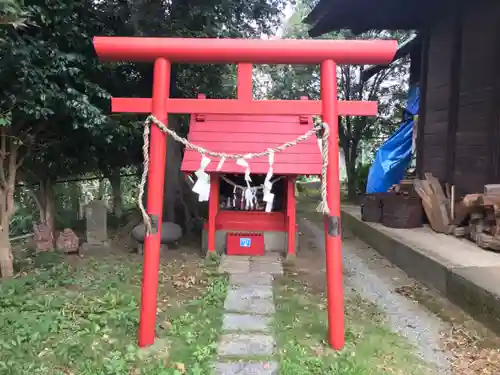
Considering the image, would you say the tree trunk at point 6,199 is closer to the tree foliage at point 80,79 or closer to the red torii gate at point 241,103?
the tree foliage at point 80,79

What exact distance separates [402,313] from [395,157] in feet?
23.8

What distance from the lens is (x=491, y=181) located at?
20.7ft

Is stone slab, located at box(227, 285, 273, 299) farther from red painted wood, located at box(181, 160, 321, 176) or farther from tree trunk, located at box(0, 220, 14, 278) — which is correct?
tree trunk, located at box(0, 220, 14, 278)

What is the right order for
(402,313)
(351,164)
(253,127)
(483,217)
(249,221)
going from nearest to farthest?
(402,313) → (483,217) → (253,127) → (249,221) → (351,164)

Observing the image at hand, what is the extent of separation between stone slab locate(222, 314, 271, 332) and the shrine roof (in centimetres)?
267

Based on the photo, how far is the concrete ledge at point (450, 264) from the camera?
4227 millimetres

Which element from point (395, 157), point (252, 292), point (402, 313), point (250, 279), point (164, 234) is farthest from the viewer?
point (395, 157)

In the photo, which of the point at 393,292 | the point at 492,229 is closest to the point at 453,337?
the point at 393,292

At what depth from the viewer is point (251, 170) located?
6328 mm

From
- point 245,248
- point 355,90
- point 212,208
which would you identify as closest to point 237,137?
point 212,208

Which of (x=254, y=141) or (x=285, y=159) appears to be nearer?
(x=285, y=159)

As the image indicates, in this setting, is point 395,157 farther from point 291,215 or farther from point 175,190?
point 175,190

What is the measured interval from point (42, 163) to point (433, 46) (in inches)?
287

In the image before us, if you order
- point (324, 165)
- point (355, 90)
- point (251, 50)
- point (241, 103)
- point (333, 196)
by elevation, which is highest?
point (355, 90)
